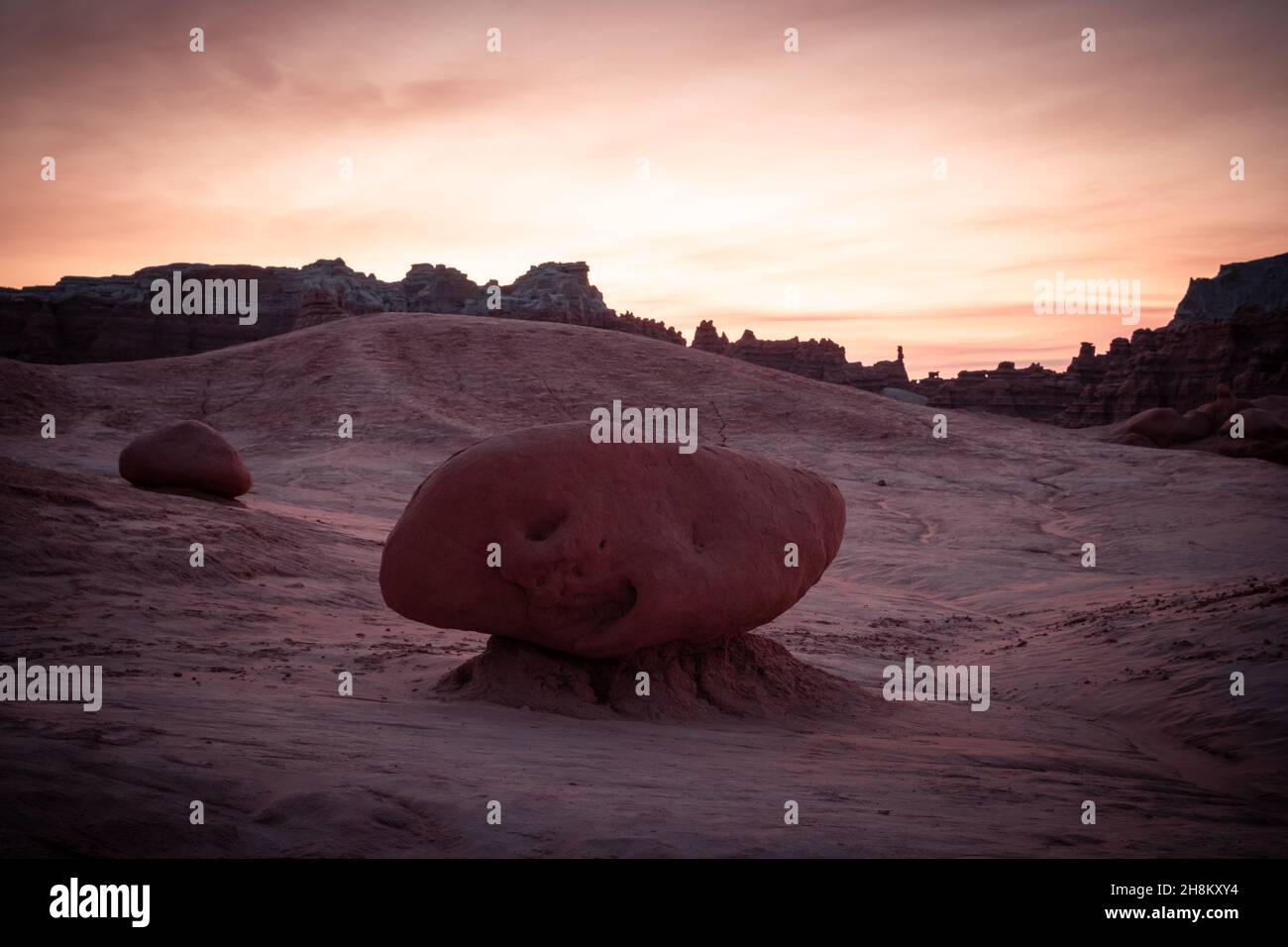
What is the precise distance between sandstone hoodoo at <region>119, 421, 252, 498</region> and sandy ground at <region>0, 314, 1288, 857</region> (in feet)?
1.70

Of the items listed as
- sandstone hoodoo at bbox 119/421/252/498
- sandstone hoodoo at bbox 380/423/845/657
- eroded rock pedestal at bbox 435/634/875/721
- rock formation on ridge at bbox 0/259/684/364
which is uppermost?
rock formation on ridge at bbox 0/259/684/364

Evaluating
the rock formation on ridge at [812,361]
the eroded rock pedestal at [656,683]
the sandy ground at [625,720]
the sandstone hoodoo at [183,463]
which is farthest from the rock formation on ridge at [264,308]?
the eroded rock pedestal at [656,683]

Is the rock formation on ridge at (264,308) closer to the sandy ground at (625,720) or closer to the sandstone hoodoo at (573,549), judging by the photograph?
the sandy ground at (625,720)

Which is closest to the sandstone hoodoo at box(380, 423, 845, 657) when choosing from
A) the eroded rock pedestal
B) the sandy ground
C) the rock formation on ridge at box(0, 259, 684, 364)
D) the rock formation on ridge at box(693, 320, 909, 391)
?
the eroded rock pedestal

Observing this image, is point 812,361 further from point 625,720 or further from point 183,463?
point 625,720

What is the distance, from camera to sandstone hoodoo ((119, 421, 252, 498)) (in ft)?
52.7

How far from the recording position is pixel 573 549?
22.7ft

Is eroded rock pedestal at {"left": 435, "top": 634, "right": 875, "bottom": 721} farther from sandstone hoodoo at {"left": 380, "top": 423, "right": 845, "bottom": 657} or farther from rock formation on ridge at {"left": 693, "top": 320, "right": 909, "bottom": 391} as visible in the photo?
rock formation on ridge at {"left": 693, "top": 320, "right": 909, "bottom": 391}

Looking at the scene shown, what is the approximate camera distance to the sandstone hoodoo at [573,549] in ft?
23.0

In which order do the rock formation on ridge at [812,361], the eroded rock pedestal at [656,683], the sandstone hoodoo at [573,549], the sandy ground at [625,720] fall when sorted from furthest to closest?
the rock formation on ridge at [812,361]
the eroded rock pedestal at [656,683]
the sandstone hoodoo at [573,549]
the sandy ground at [625,720]

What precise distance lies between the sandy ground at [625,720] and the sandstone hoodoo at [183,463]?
52 cm

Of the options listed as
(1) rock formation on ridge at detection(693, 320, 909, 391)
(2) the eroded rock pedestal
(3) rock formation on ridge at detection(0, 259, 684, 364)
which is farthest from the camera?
(1) rock formation on ridge at detection(693, 320, 909, 391)

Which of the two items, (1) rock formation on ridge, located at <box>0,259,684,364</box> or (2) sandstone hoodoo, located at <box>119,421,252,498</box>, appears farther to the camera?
(1) rock formation on ridge, located at <box>0,259,684,364</box>

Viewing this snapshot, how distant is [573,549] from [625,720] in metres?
1.37
